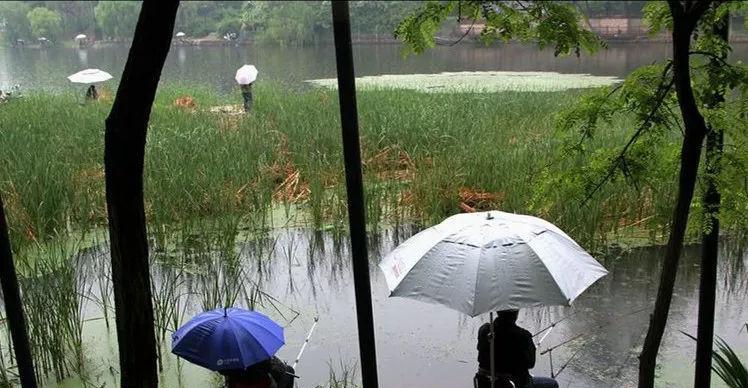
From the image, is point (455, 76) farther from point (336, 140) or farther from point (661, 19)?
point (661, 19)

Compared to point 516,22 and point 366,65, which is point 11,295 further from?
point 366,65

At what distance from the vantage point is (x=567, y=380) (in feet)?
11.9

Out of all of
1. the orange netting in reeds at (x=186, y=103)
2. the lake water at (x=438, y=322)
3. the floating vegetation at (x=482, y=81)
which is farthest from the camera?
the floating vegetation at (x=482, y=81)

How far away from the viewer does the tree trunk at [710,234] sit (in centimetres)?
225

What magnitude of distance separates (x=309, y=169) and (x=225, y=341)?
167 inches

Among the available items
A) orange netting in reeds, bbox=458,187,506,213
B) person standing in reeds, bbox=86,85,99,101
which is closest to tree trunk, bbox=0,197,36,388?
orange netting in reeds, bbox=458,187,506,213

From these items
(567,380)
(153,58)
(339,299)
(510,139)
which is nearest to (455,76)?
(510,139)

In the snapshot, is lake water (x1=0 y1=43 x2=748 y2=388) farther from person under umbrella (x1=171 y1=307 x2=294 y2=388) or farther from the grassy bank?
person under umbrella (x1=171 y1=307 x2=294 y2=388)

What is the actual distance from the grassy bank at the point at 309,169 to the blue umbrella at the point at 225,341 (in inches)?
86.2

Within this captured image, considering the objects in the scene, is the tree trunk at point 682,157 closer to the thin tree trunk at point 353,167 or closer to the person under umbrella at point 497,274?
the person under umbrella at point 497,274

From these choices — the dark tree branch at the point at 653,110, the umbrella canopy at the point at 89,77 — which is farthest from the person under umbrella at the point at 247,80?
the dark tree branch at the point at 653,110

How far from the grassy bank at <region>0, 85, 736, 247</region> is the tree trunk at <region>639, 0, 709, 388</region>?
2.27m

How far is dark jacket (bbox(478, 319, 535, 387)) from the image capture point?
9.11 feet

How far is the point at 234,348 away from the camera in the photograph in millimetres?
2617
